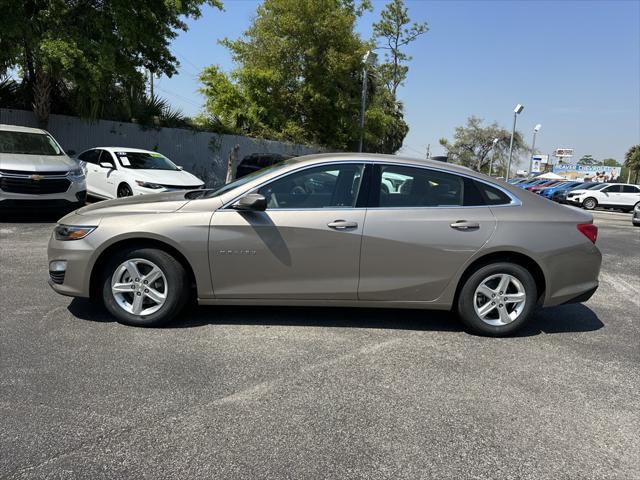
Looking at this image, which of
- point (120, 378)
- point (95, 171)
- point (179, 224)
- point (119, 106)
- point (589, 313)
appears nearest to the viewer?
point (120, 378)

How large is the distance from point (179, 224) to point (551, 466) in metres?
3.21

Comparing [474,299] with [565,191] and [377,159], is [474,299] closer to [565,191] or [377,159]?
[377,159]

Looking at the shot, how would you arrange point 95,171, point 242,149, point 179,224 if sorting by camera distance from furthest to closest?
point 242,149 → point 95,171 → point 179,224

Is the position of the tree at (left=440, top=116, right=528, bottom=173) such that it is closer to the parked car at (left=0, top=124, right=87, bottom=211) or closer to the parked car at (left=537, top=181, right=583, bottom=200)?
the parked car at (left=537, top=181, right=583, bottom=200)

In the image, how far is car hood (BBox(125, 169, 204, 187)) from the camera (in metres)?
11.8

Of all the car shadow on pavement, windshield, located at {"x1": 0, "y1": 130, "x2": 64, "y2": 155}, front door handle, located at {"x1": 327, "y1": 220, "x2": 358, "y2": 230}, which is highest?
windshield, located at {"x1": 0, "y1": 130, "x2": 64, "y2": 155}

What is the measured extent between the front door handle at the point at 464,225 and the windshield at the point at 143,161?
9739 mm

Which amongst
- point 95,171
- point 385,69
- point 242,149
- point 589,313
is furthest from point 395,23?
point 589,313

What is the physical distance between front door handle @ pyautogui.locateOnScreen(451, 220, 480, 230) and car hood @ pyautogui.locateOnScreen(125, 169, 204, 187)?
27.9 ft

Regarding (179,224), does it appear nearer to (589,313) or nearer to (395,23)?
(589,313)

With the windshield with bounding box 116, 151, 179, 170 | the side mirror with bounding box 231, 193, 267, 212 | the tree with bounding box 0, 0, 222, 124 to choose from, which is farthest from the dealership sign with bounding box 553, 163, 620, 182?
the side mirror with bounding box 231, 193, 267, 212

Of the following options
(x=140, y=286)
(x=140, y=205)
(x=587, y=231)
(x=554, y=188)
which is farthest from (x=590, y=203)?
(x=140, y=286)

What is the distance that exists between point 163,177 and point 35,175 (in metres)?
2.96

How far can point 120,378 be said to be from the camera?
140 inches
